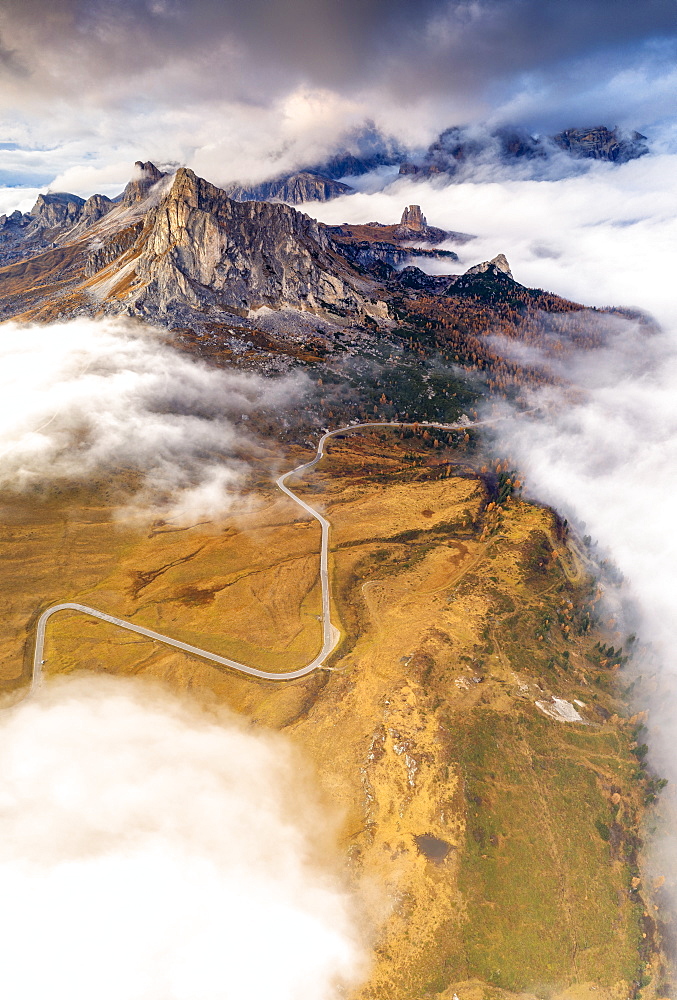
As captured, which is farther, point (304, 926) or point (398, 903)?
point (398, 903)

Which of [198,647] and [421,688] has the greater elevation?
[421,688]

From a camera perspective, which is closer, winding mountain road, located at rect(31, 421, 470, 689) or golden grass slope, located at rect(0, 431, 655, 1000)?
golden grass slope, located at rect(0, 431, 655, 1000)

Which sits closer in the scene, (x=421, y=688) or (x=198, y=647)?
(x=421, y=688)

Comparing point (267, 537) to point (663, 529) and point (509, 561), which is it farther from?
point (663, 529)

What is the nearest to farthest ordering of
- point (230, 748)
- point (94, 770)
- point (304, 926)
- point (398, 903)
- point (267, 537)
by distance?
point (304, 926) → point (398, 903) → point (94, 770) → point (230, 748) → point (267, 537)

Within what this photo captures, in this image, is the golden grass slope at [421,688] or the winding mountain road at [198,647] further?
the winding mountain road at [198,647]

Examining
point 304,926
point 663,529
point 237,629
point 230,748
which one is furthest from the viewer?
point 663,529

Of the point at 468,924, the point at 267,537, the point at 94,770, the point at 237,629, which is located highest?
the point at 267,537

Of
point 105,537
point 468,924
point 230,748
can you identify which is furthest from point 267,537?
point 468,924

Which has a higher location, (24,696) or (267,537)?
(267,537)

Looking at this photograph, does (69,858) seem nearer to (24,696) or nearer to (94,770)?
(94,770)
